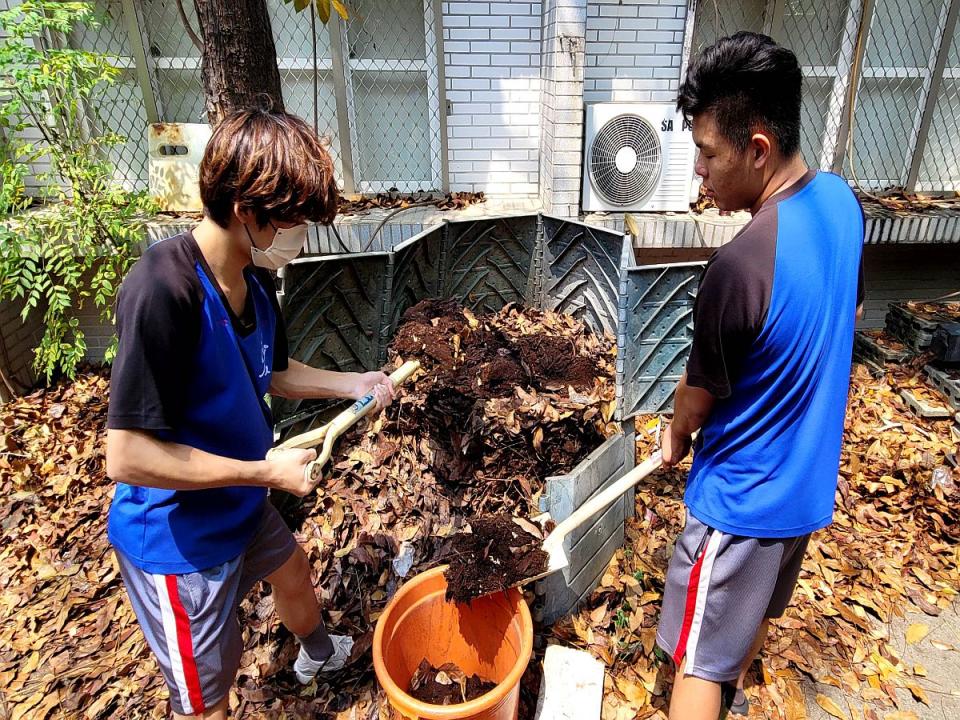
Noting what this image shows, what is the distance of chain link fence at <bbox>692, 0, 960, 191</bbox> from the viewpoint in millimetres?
5441

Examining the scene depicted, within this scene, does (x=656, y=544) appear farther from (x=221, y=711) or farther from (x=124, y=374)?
(x=124, y=374)

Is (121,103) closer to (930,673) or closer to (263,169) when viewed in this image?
(263,169)

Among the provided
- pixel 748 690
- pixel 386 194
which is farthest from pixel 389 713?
pixel 386 194

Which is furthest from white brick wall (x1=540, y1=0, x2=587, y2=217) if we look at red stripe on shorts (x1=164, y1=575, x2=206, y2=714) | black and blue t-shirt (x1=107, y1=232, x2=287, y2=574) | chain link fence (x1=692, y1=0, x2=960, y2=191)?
red stripe on shorts (x1=164, y1=575, x2=206, y2=714)

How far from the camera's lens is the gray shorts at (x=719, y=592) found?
1.86 meters

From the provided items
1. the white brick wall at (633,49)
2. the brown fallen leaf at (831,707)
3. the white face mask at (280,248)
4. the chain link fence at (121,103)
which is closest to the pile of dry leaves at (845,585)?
the brown fallen leaf at (831,707)

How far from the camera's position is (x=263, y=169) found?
1544 mm

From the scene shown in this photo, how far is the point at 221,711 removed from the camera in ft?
6.36

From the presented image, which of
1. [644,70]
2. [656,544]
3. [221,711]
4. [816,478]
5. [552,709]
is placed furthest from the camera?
[644,70]

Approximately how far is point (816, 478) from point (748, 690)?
1468 millimetres

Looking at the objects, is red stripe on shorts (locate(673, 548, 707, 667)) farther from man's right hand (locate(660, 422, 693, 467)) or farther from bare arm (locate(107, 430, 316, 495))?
bare arm (locate(107, 430, 316, 495))

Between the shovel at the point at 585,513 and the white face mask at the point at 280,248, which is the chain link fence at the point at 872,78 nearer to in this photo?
the shovel at the point at 585,513

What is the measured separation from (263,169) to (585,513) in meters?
1.83

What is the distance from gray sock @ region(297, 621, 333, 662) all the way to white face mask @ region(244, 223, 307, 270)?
67.9 inches
